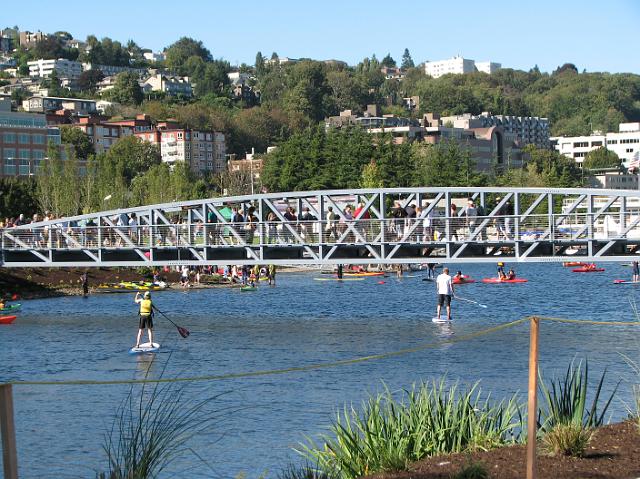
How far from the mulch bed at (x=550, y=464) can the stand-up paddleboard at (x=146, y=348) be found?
25063mm

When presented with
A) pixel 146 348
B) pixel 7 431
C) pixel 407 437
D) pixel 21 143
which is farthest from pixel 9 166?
pixel 7 431

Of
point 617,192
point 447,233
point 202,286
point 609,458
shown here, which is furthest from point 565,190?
point 202,286

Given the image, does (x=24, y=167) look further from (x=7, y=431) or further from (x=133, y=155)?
(x=7, y=431)

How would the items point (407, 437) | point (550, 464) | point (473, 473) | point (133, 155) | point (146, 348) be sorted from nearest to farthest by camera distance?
point (473, 473), point (550, 464), point (407, 437), point (146, 348), point (133, 155)

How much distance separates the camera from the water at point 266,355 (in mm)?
22859

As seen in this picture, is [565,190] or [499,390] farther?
[565,190]

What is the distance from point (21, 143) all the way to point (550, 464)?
146 metres

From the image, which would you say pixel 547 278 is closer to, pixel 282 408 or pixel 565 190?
pixel 565 190

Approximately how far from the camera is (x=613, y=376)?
3019 centimetres

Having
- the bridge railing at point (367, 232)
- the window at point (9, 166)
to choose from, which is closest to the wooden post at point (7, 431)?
the bridge railing at point (367, 232)

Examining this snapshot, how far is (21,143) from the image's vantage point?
499 feet

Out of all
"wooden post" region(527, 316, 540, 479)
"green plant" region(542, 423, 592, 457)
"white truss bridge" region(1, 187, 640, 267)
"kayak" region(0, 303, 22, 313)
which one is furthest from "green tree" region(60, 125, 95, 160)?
"wooden post" region(527, 316, 540, 479)

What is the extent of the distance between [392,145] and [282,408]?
96180mm

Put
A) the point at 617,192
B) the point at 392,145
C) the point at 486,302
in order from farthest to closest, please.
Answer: the point at 392,145
the point at 486,302
the point at 617,192
